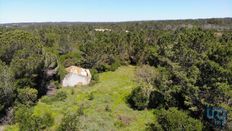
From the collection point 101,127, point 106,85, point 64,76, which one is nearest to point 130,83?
point 106,85

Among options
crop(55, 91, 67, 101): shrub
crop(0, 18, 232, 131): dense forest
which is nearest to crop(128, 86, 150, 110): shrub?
crop(0, 18, 232, 131): dense forest

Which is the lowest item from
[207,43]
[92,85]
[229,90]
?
[92,85]

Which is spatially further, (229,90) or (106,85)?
(106,85)

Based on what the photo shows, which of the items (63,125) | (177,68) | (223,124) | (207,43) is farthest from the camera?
(207,43)

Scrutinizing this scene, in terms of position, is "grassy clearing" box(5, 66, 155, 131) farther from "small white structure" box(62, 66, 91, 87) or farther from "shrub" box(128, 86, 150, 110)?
"small white structure" box(62, 66, 91, 87)

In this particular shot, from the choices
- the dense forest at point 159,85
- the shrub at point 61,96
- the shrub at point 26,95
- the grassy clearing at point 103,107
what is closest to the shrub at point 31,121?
the dense forest at point 159,85

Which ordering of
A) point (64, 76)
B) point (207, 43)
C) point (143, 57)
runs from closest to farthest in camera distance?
1. point (207, 43)
2. point (64, 76)
3. point (143, 57)

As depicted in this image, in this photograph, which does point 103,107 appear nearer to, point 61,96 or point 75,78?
point 61,96

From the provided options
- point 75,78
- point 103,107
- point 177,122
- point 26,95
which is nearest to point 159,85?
point 103,107

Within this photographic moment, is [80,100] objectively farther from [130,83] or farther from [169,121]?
[169,121]
